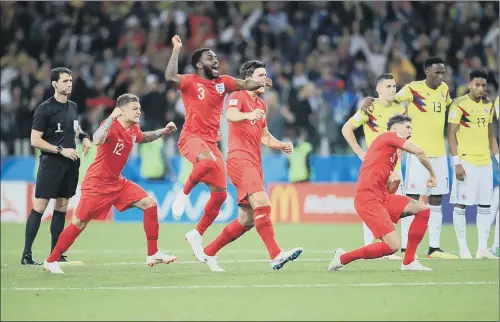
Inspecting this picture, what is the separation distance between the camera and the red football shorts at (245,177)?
11516 millimetres

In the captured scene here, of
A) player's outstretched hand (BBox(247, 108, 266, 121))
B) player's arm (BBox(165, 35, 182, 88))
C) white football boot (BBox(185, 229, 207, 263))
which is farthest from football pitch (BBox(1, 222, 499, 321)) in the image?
Result: player's arm (BBox(165, 35, 182, 88))

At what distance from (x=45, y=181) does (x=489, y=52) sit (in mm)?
14505

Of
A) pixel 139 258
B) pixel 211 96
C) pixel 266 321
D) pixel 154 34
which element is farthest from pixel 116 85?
pixel 266 321

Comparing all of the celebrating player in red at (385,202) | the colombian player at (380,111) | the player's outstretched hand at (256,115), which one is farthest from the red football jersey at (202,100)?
the colombian player at (380,111)

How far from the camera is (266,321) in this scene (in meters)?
8.20

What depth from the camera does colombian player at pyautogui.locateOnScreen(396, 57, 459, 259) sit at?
14.2 m

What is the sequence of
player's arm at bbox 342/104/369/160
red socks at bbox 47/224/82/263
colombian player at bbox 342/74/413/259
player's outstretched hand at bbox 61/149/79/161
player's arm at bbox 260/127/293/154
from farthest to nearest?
colombian player at bbox 342/74/413/259 < player's arm at bbox 342/104/369/160 < player's outstretched hand at bbox 61/149/79/161 < player's arm at bbox 260/127/293/154 < red socks at bbox 47/224/82/263

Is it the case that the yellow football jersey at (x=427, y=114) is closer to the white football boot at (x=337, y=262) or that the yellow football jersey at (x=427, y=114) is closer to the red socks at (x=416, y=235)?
the red socks at (x=416, y=235)

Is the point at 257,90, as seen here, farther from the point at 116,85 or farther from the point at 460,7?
the point at 460,7

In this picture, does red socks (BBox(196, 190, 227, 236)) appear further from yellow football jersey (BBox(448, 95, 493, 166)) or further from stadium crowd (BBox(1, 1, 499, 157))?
stadium crowd (BBox(1, 1, 499, 157))

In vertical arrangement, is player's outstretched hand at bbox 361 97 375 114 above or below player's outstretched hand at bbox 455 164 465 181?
above

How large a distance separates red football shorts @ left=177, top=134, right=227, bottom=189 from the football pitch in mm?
1023

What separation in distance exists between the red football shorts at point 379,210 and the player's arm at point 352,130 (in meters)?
1.73

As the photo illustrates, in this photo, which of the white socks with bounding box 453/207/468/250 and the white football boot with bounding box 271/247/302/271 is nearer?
the white football boot with bounding box 271/247/302/271
